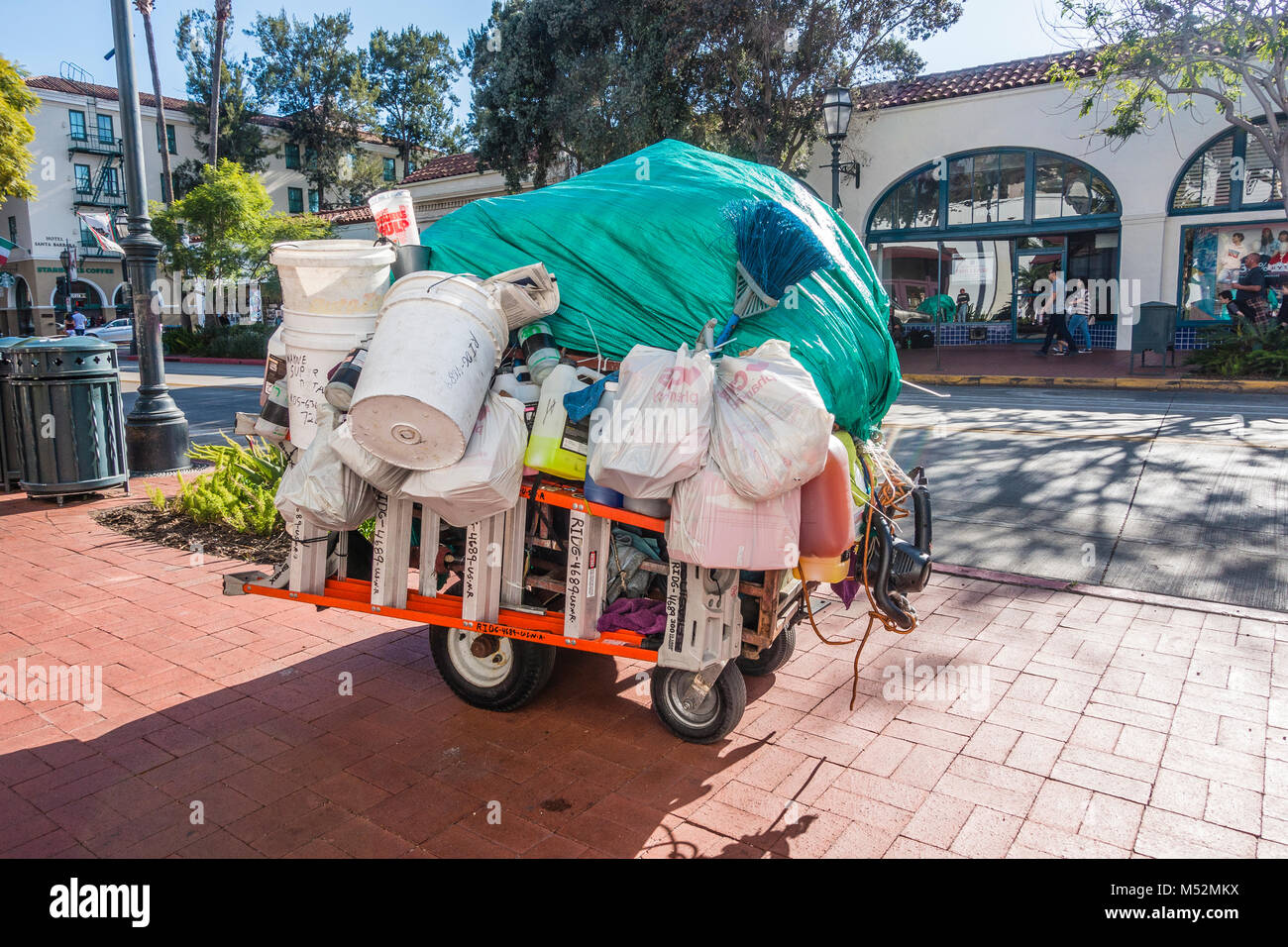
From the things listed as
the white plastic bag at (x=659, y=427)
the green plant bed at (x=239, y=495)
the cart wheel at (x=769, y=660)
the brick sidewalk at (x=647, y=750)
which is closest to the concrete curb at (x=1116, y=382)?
the brick sidewalk at (x=647, y=750)

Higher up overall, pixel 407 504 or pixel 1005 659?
pixel 407 504

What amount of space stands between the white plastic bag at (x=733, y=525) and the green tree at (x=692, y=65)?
16259 millimetres

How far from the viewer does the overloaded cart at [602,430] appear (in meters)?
3.15

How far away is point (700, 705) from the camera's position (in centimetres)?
375

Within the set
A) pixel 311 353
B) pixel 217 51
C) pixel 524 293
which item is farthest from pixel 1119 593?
pixel 217 51

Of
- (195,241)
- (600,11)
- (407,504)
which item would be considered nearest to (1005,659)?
(407,504)

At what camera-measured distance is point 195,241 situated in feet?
93.5

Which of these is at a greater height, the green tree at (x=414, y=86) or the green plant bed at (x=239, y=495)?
the green tree at (x=414, y=86)

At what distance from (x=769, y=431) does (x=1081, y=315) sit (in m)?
19.6

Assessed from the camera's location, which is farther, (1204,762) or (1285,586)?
(1285,586)

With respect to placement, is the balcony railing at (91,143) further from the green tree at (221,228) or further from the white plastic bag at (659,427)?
the white plastic bag at (659,427)

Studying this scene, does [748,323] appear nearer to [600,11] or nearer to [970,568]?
[970,568]

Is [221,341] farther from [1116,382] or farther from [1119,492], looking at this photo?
[1119,492]
